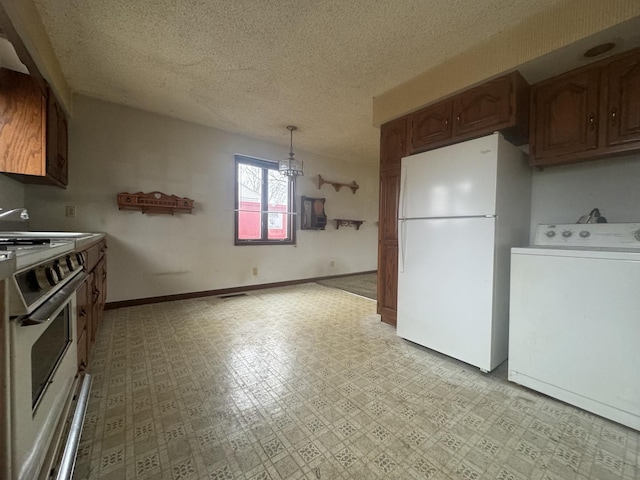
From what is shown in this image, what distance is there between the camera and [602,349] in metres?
1.33

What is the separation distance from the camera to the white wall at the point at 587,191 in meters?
1.63

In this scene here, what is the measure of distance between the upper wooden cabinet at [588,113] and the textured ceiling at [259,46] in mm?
513

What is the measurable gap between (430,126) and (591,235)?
4.53 ft

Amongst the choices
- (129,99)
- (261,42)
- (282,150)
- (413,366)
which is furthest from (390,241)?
(129,99)

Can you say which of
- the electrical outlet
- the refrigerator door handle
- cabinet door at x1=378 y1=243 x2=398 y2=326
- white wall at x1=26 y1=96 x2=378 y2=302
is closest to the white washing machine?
the refrigerator door handle

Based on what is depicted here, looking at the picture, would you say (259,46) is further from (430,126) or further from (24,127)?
(24,127)

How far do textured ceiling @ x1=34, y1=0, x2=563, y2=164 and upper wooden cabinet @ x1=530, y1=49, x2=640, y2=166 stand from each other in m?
0.51

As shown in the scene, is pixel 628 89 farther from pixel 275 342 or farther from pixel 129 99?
pixel 129 99

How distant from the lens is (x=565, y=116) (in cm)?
167

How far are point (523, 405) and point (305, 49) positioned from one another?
2.89 m

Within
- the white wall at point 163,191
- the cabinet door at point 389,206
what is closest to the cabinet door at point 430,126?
the cabinet door at point 389,206

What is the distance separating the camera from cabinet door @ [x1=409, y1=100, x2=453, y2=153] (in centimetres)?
209

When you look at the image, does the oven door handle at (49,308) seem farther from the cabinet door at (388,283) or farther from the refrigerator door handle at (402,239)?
the cabinet door at (388,283)

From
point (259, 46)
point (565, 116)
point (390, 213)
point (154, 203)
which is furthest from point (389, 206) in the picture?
point (154, 203)
